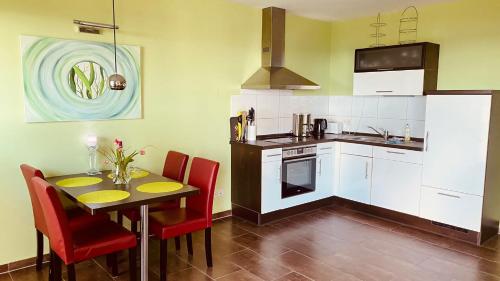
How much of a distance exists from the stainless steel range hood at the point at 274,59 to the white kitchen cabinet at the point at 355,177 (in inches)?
40.1

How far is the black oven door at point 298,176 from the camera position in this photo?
14.1 feet

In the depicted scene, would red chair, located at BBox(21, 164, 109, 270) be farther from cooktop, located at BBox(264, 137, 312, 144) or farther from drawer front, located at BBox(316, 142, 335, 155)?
drawer front, located at BBox(316, 142, 335, 155)

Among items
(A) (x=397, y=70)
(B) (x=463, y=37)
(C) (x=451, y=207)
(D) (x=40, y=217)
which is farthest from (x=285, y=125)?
(D) (x=40, y=217)

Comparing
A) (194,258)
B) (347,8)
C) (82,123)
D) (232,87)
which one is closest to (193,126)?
(232,87)

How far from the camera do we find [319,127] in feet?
16.6

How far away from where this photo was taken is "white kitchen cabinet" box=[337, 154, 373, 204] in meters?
4.50

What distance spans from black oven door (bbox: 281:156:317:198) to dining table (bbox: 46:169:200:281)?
1.63 m

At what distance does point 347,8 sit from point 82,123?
3.19 metres

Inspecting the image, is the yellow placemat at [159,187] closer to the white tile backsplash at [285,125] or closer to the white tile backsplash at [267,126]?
the white tile backsplash at [267,126]

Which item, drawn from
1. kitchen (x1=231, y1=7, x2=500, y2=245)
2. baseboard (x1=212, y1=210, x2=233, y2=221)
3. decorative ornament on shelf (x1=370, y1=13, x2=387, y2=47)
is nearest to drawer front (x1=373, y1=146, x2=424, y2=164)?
kitchen (x1=231, y1=7, x2=500, y2=245)

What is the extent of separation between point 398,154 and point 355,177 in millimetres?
646

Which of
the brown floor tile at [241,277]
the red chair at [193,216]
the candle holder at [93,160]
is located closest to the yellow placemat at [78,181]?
the candle holder at [93,160]

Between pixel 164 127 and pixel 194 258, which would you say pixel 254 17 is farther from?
pixel 194 258

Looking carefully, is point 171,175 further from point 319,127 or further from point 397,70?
point 397,70
